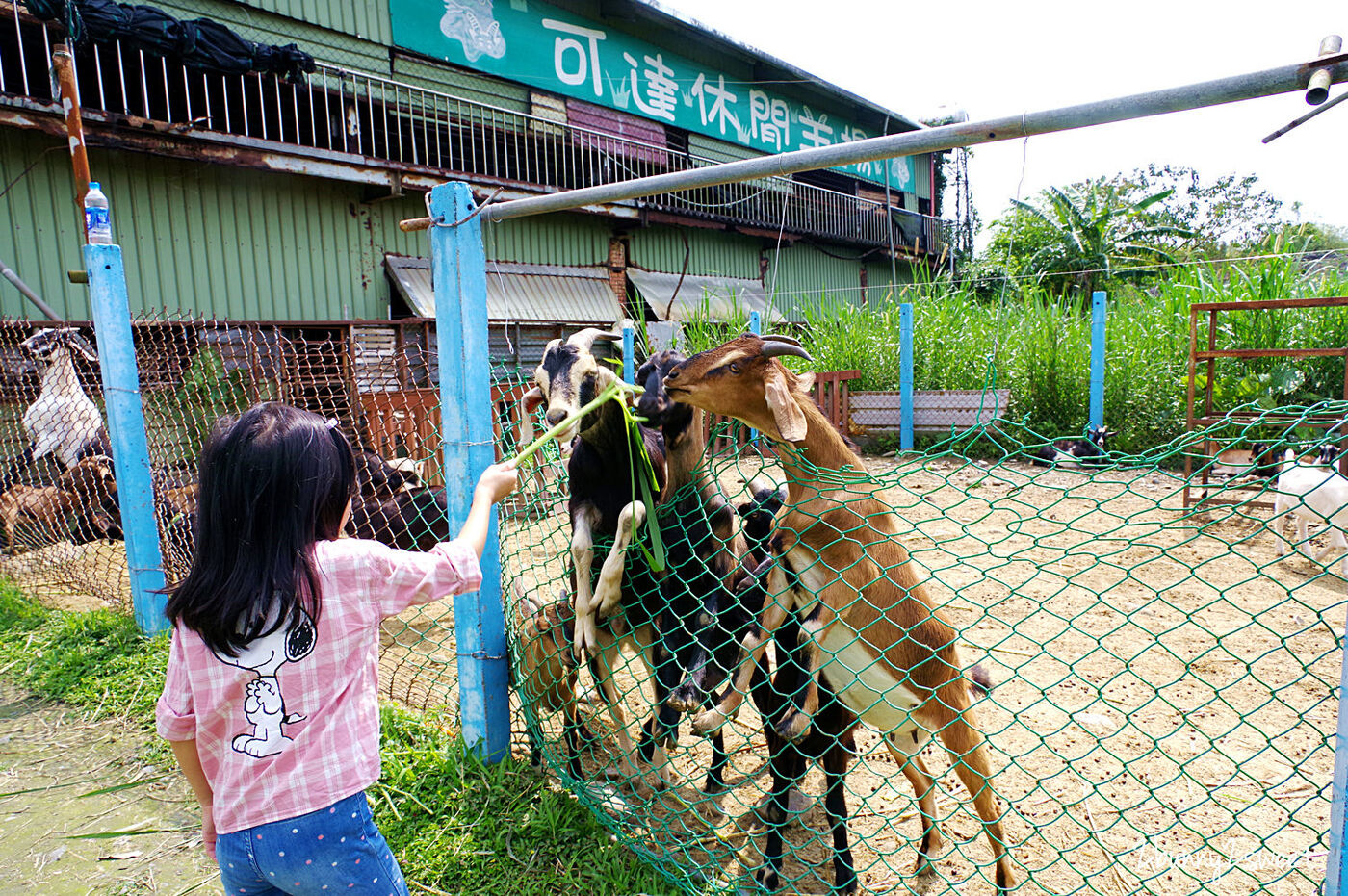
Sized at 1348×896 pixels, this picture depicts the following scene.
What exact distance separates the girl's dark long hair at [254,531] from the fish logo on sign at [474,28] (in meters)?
11.0

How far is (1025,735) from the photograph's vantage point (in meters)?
3.29

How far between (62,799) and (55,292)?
22.8 ft

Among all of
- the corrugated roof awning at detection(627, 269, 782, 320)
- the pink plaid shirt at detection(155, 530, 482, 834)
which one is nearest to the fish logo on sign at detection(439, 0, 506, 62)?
the corrugated roof awning at detection(627, 269, 782, 320)

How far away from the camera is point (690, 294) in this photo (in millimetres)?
14344

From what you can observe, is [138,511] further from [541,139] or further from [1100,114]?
[541,139]

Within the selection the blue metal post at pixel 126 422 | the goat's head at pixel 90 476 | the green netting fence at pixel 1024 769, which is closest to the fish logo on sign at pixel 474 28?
the goat's head at pixel 90 476

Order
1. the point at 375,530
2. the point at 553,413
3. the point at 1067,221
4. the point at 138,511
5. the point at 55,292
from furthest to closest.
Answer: the point at 1067,221 → the point at 55,292 → the point at 375,530 → the point at 138,511 → the point at 553,413

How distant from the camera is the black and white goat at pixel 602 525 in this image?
268 cm

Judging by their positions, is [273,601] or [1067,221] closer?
[273,601]

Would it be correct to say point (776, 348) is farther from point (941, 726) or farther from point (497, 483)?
point (941, 726)

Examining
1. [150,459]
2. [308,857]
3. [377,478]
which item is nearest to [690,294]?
[377,478]

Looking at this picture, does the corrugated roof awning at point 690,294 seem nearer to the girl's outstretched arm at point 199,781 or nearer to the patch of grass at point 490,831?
the patch of grass at point 490,831

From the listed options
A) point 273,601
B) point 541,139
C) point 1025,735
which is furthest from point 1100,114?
point 541,139

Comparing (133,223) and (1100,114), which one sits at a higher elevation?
(133,223)
